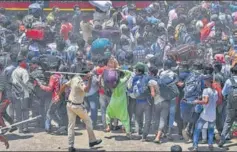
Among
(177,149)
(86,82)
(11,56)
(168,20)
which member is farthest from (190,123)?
(168,20)

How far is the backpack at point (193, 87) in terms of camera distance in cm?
1155

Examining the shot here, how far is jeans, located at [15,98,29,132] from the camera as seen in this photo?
12953mm

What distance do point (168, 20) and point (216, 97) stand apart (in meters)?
9.74

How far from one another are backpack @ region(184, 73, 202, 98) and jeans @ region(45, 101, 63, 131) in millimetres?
3109

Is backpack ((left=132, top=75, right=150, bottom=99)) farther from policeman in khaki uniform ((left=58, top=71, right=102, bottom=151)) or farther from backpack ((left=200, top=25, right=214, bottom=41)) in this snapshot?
backpack ((left=200, top=25, right=214, bottom=41))

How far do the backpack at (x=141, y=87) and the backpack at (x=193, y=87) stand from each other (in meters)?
0.90

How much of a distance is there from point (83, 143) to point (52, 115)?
1204 mm

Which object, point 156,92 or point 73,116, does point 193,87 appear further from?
point 73,116

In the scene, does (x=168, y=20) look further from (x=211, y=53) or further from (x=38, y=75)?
(x=38, y=75)

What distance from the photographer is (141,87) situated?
1198 centimetres

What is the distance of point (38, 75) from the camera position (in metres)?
12.8

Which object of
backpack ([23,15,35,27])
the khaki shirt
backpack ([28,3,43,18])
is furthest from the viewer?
backpack ([28,3,43,18])

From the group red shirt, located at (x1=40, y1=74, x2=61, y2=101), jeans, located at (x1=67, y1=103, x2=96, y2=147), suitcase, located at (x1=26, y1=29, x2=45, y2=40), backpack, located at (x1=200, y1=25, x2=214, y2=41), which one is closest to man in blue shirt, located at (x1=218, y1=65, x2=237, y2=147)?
jeans, located at (x1=67, y1=103, x2=96, y2=147)

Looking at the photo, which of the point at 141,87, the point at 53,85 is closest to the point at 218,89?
the point at 141,87
